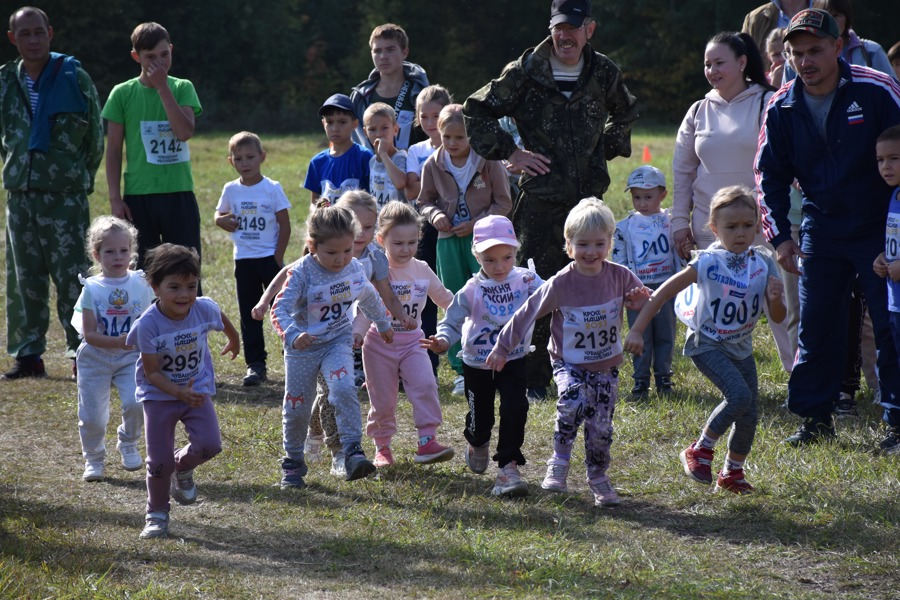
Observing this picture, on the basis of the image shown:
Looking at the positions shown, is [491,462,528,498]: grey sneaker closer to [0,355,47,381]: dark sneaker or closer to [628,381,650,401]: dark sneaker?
[628,381,650,401]: dark sneaker

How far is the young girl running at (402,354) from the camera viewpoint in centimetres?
653

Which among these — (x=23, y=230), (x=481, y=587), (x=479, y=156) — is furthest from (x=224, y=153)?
(x=481, y=587)

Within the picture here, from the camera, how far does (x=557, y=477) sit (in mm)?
5910

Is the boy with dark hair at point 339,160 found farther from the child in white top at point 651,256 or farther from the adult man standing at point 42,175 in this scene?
the adult man standing at point 42,175

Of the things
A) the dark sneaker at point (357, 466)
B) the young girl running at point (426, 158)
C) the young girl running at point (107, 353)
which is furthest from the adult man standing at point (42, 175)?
the dark sneaker at point (357, 466)

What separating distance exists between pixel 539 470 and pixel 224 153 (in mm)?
22526

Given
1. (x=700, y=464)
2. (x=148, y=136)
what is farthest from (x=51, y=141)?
(x=700, y=464)

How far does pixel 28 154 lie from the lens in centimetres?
935

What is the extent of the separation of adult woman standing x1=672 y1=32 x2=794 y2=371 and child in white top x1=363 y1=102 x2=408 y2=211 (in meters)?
2.07

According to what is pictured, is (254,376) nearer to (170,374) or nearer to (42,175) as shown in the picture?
(42,175)

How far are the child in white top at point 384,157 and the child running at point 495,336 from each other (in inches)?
98.4

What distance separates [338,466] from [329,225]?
1398 mm

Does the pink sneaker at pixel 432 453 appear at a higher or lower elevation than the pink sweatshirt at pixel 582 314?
lower

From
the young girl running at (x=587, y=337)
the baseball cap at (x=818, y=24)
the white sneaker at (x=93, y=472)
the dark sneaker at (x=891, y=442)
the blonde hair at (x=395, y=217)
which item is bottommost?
the white sneaker at (x=93, y=472)
